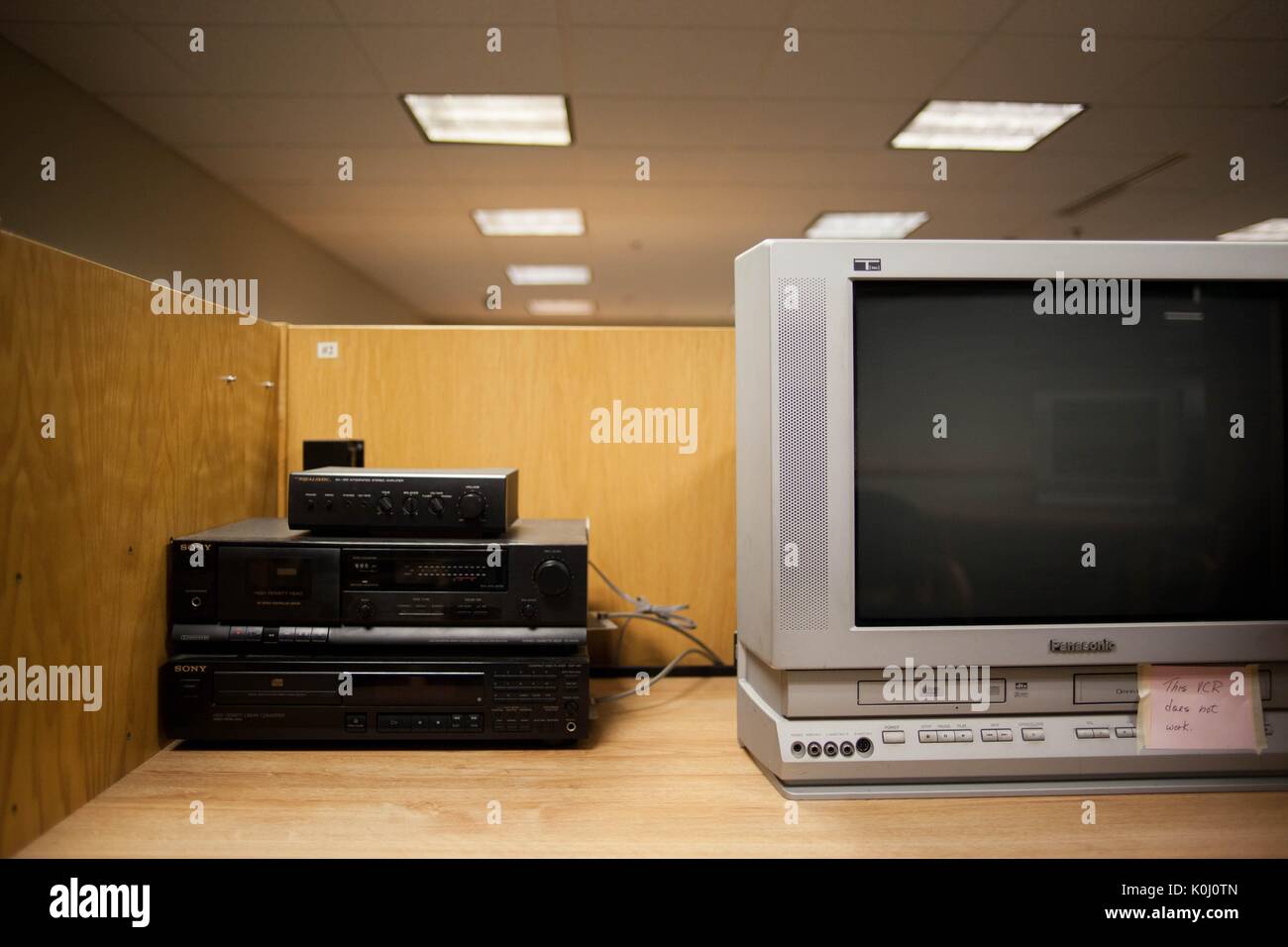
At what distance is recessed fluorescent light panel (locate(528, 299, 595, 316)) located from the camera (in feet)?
23.3

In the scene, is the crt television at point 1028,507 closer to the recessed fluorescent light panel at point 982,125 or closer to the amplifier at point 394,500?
the amplifier at point 394,500

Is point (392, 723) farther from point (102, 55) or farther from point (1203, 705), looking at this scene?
point (102, 55)

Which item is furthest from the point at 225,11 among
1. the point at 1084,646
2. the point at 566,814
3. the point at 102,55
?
the point at 1084,646

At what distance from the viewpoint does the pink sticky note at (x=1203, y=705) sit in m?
0.76

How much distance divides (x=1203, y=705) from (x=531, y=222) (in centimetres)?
451

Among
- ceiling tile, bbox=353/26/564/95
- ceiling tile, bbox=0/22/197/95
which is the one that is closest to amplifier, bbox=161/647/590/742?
ceiling tile, bbox=353/26/564/95

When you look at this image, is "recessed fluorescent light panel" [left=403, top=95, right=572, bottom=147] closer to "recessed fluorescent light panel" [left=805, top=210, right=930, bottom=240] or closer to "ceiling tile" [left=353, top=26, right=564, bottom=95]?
"ceiling tile" [left=353, top=26, right=564, bottom=95]

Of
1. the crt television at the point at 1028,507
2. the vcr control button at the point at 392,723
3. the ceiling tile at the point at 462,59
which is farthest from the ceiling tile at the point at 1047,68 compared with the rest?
the vcr control button at the point at 392,723

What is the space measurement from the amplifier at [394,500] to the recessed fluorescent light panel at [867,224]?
13.5 ft

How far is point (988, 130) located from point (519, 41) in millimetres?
2319
